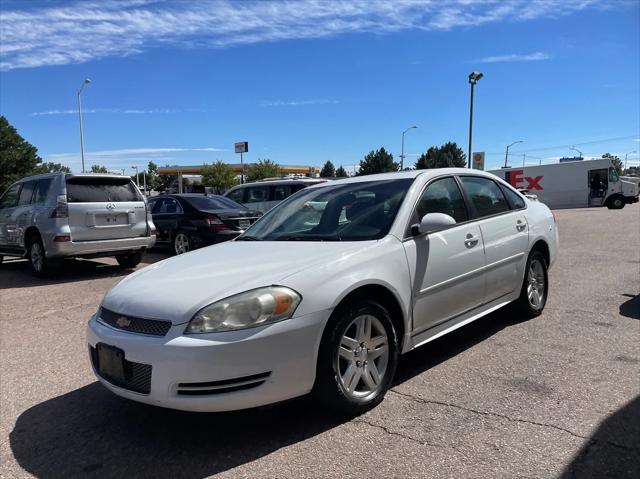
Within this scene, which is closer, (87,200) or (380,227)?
(380,227)

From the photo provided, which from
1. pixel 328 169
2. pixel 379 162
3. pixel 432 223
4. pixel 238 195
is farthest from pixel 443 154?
pixel 432 223

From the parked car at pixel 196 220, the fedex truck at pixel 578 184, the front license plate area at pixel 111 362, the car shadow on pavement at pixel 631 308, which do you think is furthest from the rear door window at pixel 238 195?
the fedex truck at pixel 578 184

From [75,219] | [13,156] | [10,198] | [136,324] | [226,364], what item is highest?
[13,156]

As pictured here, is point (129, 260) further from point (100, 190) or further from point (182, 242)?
point (100, 190)

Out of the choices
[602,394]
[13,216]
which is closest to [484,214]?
[602,394]

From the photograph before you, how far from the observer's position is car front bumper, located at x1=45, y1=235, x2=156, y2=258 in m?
8.45

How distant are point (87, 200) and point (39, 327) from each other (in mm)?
3391

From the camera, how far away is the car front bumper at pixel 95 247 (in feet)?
27.7

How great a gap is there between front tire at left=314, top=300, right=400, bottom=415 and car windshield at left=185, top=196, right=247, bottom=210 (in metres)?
8.00

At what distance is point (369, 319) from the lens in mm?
3369

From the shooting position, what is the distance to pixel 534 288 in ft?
18.0

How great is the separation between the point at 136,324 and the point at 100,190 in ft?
21.5

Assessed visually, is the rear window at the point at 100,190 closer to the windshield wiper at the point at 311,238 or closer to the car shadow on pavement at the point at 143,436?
the car shadow on pavement at the point at 143,436

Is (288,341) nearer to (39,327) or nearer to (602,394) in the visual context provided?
(602,394)
